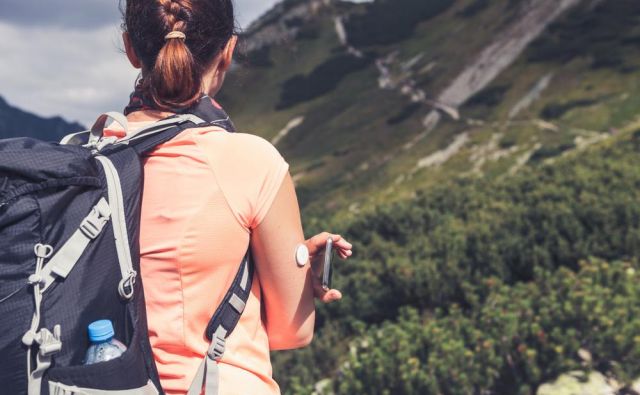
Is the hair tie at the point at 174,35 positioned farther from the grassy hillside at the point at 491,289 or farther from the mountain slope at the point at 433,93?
the mountain slope at the point at 433,93

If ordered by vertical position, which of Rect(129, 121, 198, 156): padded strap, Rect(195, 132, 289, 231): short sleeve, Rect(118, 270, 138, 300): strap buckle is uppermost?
Rect(129, 121, 198, 156): padded strap

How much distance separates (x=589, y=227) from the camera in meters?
10.2

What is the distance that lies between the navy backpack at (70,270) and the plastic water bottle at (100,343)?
25mm

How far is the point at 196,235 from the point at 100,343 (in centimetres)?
47

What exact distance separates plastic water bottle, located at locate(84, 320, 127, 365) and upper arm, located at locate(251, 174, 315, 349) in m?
0.60

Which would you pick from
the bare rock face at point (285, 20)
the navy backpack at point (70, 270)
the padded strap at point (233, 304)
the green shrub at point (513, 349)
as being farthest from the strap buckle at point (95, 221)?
the bare rock face at point (285, 20)

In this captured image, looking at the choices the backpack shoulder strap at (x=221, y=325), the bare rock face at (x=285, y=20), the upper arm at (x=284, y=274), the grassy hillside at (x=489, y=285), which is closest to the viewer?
the backpack shoulder strap at (x=221, y=325)

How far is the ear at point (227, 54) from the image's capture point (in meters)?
2.67

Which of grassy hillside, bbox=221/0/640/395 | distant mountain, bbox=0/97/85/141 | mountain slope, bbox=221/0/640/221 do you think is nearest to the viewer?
grassy hillside, bbox=221/0/640/395

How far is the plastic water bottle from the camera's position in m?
2.05

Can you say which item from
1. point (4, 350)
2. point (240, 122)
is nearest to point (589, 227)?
point (4, 350)

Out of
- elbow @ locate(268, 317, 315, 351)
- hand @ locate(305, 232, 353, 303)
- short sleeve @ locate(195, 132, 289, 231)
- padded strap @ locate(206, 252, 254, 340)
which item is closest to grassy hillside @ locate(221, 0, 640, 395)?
short sleeve @ locate(195, 132, 289, 231)

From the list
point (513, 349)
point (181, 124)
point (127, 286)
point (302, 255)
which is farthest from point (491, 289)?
point (127, 286)

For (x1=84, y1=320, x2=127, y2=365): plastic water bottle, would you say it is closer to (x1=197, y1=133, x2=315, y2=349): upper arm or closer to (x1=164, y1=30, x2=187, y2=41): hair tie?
(x1=197, y1=133, x2=315, y2=349): upper arm
